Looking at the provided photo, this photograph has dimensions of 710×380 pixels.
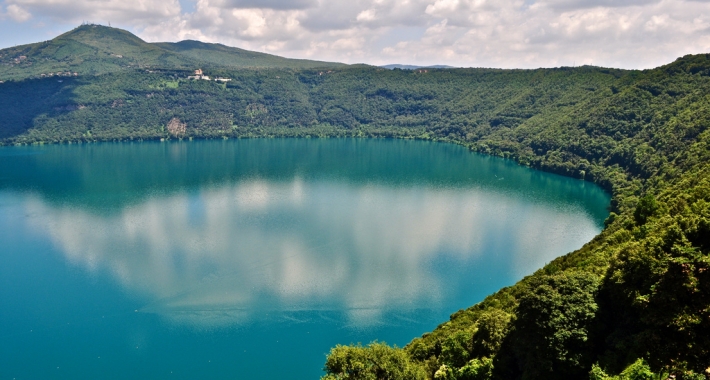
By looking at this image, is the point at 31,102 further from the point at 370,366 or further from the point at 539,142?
the point at 370,366

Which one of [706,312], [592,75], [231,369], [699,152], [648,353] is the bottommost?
[231,369]

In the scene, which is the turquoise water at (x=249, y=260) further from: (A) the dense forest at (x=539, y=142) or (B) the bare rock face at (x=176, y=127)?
(B) the bare rock face at (x=176, y=127)

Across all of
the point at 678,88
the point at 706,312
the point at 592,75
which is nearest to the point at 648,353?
the point at 706,312

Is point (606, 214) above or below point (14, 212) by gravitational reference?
above

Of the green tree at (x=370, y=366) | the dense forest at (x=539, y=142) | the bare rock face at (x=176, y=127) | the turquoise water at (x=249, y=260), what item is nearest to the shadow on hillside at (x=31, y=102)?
the dense forest at (x=539, y=142)

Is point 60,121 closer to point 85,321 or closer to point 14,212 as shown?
point 14,212

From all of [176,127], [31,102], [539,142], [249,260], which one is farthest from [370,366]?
[31,102]

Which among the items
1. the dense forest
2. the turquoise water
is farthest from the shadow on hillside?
the turquoise water
